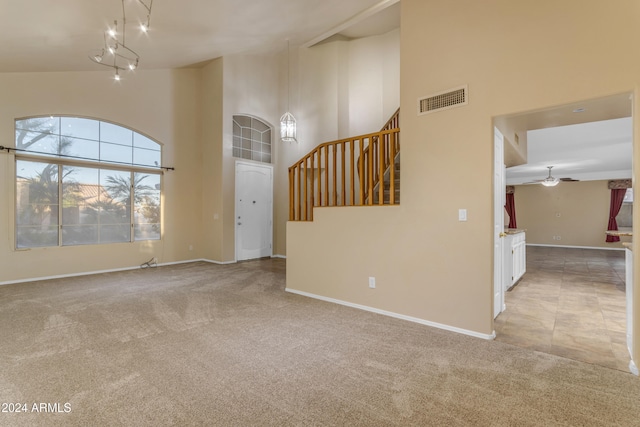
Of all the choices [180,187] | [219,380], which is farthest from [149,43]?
[219,380]

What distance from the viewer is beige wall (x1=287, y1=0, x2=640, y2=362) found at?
240cm

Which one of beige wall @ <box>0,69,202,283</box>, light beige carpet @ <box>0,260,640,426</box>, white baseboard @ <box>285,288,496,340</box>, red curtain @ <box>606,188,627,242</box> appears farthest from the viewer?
red curtain @ <box>606,188,627,242</box>

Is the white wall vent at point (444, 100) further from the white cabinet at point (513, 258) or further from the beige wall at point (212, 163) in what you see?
the beige wall at point (212, 163)

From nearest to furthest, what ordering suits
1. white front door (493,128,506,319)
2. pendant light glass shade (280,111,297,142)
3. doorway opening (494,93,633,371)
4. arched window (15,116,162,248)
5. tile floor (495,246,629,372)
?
tile floor (495,246,629,372) < doorway opening (494,93,633,371) < white front door (493,128,506,319) < arched window (15,116,162,248) < pendant light glass shade (280,111,297,142)

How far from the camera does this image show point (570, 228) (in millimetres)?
11047

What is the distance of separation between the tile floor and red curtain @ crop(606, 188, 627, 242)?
5.43 meters

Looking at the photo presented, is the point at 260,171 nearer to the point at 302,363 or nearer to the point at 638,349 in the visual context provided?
the point at 302,363

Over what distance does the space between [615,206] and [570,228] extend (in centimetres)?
140

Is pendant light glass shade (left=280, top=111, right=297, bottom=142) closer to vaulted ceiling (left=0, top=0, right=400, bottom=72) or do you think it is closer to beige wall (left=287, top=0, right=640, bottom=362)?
vaulted ceiling (left=0, top=0, right=400, bottom=72)

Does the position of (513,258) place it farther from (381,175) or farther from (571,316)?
(381,175)

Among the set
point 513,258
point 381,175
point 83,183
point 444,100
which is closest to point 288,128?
point 381,175

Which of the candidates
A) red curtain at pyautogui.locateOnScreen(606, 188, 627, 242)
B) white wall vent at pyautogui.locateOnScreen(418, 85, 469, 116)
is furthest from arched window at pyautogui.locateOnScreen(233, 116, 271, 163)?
red curtain at pyautogui.locateOnScreen(606, 188, 627, 242)

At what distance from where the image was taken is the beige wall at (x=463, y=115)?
240 centimetres

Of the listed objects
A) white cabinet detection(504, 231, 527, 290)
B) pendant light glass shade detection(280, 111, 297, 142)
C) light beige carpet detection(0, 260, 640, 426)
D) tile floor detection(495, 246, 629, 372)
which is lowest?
tile floor detection(495, 246, 629, 372)
